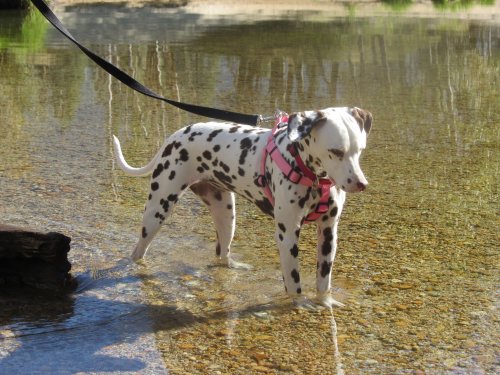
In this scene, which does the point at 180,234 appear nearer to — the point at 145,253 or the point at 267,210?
the point at 145,253

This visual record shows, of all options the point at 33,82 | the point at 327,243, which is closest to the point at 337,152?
the point at 327,243

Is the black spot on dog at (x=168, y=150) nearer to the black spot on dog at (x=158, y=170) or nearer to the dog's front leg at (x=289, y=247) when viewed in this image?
the black spot on dog at (x=158, y=170)

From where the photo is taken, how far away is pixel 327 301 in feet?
18.9

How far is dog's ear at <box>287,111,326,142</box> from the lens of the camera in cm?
514

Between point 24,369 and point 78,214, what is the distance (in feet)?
9.32

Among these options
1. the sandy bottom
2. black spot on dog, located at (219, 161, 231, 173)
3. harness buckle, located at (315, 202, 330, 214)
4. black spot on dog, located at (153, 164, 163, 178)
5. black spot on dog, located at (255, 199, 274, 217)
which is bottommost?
black spot on dog, located at (255, 199, 274, 217)

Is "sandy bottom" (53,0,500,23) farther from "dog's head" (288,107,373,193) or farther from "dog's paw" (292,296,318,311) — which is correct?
"dog's head" (288,107,373,193)

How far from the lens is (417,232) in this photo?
7.20 meters

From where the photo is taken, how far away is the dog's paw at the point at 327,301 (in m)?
5.74

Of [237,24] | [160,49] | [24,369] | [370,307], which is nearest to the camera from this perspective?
[24,369]

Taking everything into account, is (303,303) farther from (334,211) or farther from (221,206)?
(221,206)

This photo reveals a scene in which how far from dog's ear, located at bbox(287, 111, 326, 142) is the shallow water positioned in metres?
1.13

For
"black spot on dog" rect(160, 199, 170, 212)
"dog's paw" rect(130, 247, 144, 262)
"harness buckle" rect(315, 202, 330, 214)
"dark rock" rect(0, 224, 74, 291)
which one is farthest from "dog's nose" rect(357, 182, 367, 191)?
"dog's paw" rect(130, 247, 144, 262)

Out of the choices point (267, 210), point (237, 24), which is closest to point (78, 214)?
point (267, 210)
